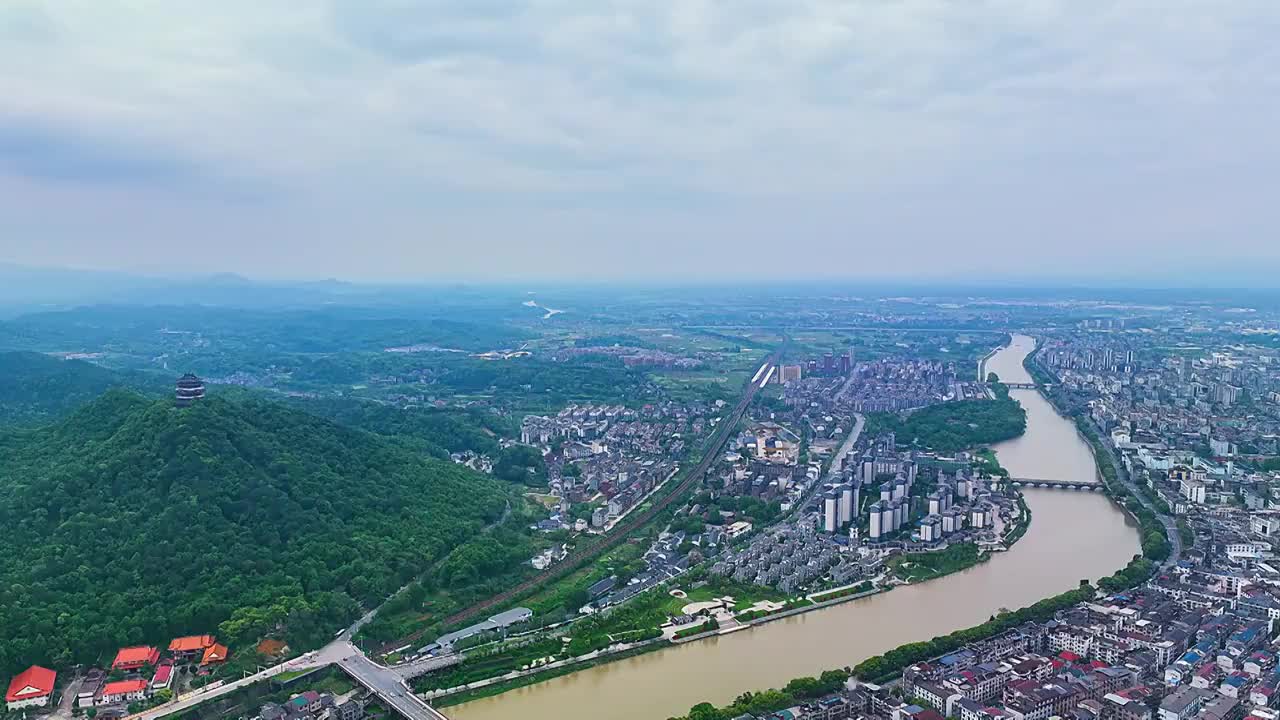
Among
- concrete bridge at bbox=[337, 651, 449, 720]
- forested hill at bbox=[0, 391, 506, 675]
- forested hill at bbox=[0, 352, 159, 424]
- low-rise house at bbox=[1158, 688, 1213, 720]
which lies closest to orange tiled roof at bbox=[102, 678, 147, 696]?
forested hill at bbox=[0, 391, 506, 675]

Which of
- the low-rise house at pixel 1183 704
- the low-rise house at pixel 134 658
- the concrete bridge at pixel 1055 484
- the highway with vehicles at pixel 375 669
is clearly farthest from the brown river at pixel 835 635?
the low-rise house at pixel 134 658

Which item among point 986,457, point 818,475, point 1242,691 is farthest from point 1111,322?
point 1242,691

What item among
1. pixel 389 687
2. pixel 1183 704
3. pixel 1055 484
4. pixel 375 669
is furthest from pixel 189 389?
pixel 1055 484

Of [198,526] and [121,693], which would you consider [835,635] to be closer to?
[121,693]

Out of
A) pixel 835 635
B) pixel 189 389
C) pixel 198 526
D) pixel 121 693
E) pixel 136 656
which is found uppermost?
pixel 189 389

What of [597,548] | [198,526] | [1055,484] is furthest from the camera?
[1055,484]

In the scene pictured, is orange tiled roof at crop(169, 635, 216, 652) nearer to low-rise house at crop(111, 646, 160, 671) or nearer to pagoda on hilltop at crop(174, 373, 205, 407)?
low-rise house at crop(111, 646, 160, 671)

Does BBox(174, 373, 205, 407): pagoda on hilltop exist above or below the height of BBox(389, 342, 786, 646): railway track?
above
